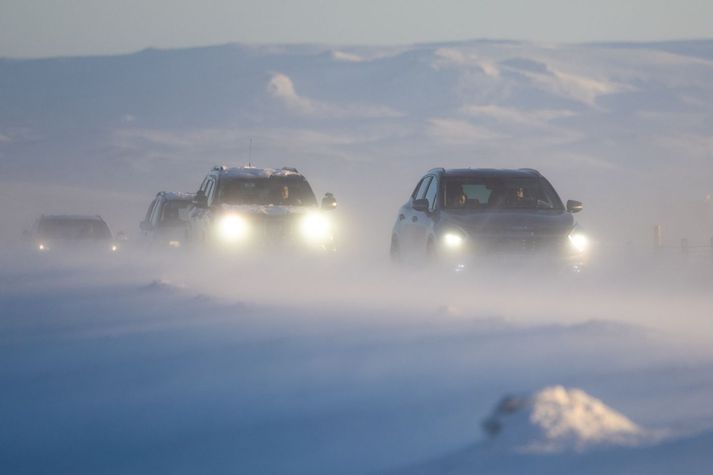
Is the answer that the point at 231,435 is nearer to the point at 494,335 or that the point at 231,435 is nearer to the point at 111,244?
the point at 494,335

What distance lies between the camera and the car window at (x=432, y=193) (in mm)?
19109

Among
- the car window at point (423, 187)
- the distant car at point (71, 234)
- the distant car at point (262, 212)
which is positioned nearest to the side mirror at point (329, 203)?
the distant car at point (262, 212)

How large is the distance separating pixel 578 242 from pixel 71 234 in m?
16.9

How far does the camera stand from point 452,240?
17797 mm

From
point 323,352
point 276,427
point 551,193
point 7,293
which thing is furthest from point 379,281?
point 276,427

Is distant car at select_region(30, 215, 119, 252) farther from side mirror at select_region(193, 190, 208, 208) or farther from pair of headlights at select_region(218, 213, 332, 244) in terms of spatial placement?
pair of headlights at select_region(218, 213, 332, 244)

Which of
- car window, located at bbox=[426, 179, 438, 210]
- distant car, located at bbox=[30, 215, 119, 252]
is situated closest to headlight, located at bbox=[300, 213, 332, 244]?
car window, located at bbox=[426, 179, 438, 210]

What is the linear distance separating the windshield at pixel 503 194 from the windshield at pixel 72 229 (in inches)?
578

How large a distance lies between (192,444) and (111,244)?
921 inches

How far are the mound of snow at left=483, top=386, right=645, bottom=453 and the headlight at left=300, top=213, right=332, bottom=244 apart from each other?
14.0m

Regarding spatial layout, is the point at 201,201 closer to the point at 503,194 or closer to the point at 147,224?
the point at 147,224

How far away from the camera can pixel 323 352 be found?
12.8m

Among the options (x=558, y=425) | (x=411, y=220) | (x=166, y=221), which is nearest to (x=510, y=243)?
(x=411, y=220)

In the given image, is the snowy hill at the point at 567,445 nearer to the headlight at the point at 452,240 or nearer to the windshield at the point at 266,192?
the headlight at the point at 452,240
